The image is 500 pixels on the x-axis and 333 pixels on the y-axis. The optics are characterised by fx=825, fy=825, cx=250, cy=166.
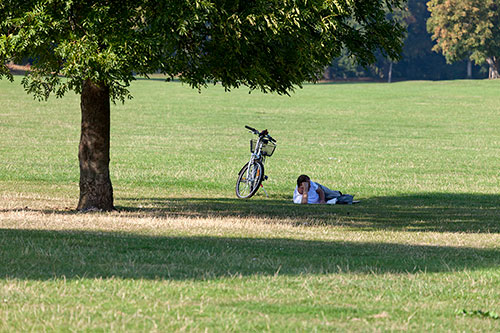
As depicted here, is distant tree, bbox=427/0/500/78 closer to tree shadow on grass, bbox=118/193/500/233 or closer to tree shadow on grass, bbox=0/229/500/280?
tree shadow on grass, bbox=118/193/500/233

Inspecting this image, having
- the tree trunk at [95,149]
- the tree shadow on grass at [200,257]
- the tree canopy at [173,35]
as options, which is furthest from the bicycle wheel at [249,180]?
the tree shadow on grass at [200,257]

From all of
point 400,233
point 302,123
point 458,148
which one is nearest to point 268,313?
point 400,233

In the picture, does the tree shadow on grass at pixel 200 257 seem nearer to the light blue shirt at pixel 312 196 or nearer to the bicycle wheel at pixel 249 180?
the light blue shirt at pixel 312 196

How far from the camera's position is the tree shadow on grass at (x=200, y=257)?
782cm

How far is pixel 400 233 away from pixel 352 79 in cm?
9679

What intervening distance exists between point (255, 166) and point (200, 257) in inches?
393

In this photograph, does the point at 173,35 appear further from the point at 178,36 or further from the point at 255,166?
the point at 255,166

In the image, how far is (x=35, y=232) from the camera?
10352 mm

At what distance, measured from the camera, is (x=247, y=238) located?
10734mm

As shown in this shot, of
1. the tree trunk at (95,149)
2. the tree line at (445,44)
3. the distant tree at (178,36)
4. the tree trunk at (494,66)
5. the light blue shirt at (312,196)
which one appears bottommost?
the light blue shirt at (312,196)

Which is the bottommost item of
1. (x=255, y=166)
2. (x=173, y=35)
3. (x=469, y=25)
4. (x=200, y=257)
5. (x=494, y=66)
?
(x=200, y=257)

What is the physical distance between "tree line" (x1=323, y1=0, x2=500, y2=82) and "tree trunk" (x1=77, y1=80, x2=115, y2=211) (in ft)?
145

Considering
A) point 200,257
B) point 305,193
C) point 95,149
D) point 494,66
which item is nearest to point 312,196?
point 305,193

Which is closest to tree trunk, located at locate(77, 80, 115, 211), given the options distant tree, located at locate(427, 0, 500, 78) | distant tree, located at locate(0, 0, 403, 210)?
distant tree, located at locate(0, 0, 403, 210)
